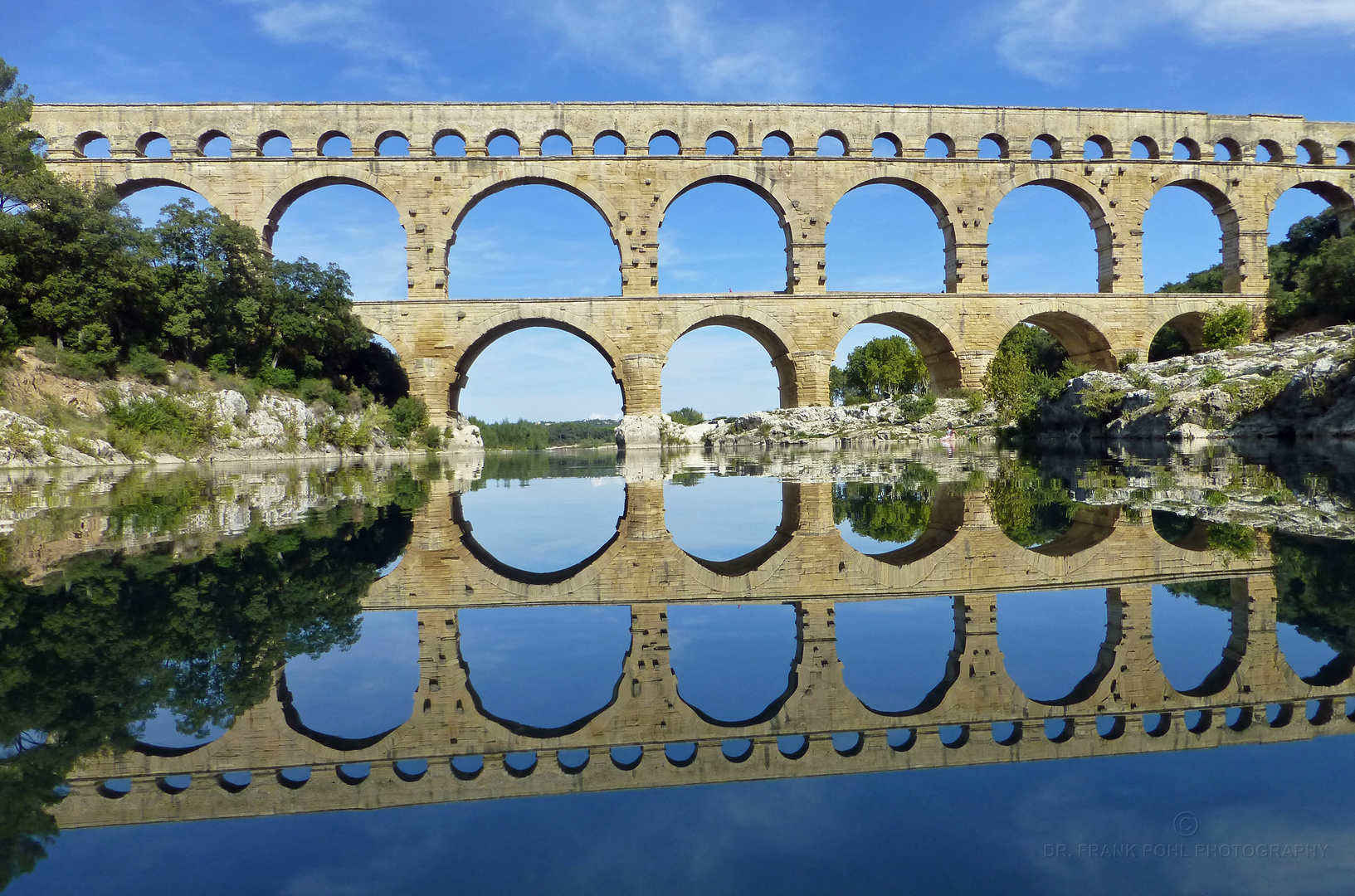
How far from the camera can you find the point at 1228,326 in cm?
2227

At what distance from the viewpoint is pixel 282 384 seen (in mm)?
20375

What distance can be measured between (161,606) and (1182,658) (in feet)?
9.87

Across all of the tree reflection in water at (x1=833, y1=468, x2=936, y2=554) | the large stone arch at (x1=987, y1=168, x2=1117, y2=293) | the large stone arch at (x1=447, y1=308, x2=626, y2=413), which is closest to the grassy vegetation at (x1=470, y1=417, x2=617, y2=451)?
the large stone arch at (x1=447, y1=308, x2=626, y2=413)

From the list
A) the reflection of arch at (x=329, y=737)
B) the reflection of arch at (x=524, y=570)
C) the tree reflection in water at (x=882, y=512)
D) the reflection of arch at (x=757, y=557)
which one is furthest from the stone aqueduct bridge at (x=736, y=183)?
the reflection of arch at (x=329, y=737)

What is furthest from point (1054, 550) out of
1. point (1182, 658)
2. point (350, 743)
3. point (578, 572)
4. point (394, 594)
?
point (350, 743)

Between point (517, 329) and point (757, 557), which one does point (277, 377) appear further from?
point (757, 557)

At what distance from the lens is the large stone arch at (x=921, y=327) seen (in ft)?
75.5

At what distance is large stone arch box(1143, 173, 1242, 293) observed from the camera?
2397cm

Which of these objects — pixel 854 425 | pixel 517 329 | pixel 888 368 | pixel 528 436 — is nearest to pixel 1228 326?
pixel 854 425

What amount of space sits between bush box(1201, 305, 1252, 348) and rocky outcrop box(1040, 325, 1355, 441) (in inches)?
277

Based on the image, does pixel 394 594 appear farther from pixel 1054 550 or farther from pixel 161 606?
pixel 1054 550

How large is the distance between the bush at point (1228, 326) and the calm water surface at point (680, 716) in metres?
22.2

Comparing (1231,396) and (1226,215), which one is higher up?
(1226,215)

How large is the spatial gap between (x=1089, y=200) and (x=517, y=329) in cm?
1791
